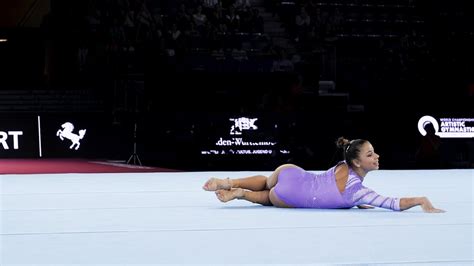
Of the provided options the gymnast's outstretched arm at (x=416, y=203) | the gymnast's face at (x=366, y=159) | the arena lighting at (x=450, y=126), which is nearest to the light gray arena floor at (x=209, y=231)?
the gymnast's outstretched arm at (x=416, y=203)

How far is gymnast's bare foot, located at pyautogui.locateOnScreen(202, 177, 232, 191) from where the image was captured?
6324 millimetres

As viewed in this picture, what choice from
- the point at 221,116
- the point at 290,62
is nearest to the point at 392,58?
the point at 290,62

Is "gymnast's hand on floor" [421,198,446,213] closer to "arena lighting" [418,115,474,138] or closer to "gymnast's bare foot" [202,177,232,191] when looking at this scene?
"gymnast's bare foot" [202,177,232,191]

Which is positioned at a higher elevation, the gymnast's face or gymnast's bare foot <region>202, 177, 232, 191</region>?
the gymnast's face

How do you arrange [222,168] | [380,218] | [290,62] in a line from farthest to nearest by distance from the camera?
[290,62] < [222,168] < [380,218]

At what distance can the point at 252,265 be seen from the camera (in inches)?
155

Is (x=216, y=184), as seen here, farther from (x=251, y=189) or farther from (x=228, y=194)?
(x=251, y=189)

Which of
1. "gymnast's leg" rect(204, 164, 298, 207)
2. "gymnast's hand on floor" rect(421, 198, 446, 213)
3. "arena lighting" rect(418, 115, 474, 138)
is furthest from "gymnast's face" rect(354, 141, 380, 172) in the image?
"arena lighting" rect(418, 115, 474, 138)

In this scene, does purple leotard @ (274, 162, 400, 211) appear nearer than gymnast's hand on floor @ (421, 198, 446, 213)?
No

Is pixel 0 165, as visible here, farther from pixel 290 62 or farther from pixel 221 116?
pixel 290 62

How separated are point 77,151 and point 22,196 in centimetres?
603

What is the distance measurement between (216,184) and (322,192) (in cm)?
80

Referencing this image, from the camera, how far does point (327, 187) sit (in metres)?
6.33

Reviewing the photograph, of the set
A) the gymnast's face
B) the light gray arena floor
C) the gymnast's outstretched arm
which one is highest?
the gymnast's face
